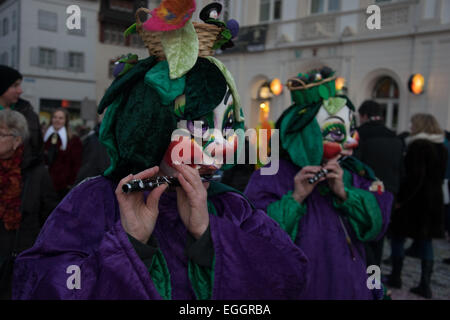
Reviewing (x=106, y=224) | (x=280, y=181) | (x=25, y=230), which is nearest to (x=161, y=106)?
(x=106, y=224)

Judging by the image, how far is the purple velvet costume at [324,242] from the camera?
77.8 inches

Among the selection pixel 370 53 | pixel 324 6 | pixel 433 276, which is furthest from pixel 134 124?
pixel 370 53

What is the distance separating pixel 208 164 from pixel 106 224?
1.18 feet

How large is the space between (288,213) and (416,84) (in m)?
8.63

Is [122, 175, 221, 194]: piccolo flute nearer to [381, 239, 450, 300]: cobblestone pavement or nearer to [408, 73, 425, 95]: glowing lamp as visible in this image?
[381, 239, 450, 300]: cobblestone pavement

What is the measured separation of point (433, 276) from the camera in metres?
4.56

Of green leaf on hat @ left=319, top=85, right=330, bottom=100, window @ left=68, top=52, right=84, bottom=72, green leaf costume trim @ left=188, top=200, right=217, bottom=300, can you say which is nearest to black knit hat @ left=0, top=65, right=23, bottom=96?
green leaf on hat @ left=319, top=85, right=330, bottom=100

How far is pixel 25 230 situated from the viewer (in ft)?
7.95

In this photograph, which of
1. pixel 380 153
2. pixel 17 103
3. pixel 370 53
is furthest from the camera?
pixel 370 53

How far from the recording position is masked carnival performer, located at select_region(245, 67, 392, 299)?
198 cm

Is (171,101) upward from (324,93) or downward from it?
downward

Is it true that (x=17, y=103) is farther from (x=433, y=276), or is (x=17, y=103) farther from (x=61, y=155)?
(x=433, y=276)

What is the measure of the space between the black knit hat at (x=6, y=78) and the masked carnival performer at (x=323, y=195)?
2.14 meters

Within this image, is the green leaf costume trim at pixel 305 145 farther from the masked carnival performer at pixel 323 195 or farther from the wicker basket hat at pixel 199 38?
the wicker basket hat at pixel 199 38
